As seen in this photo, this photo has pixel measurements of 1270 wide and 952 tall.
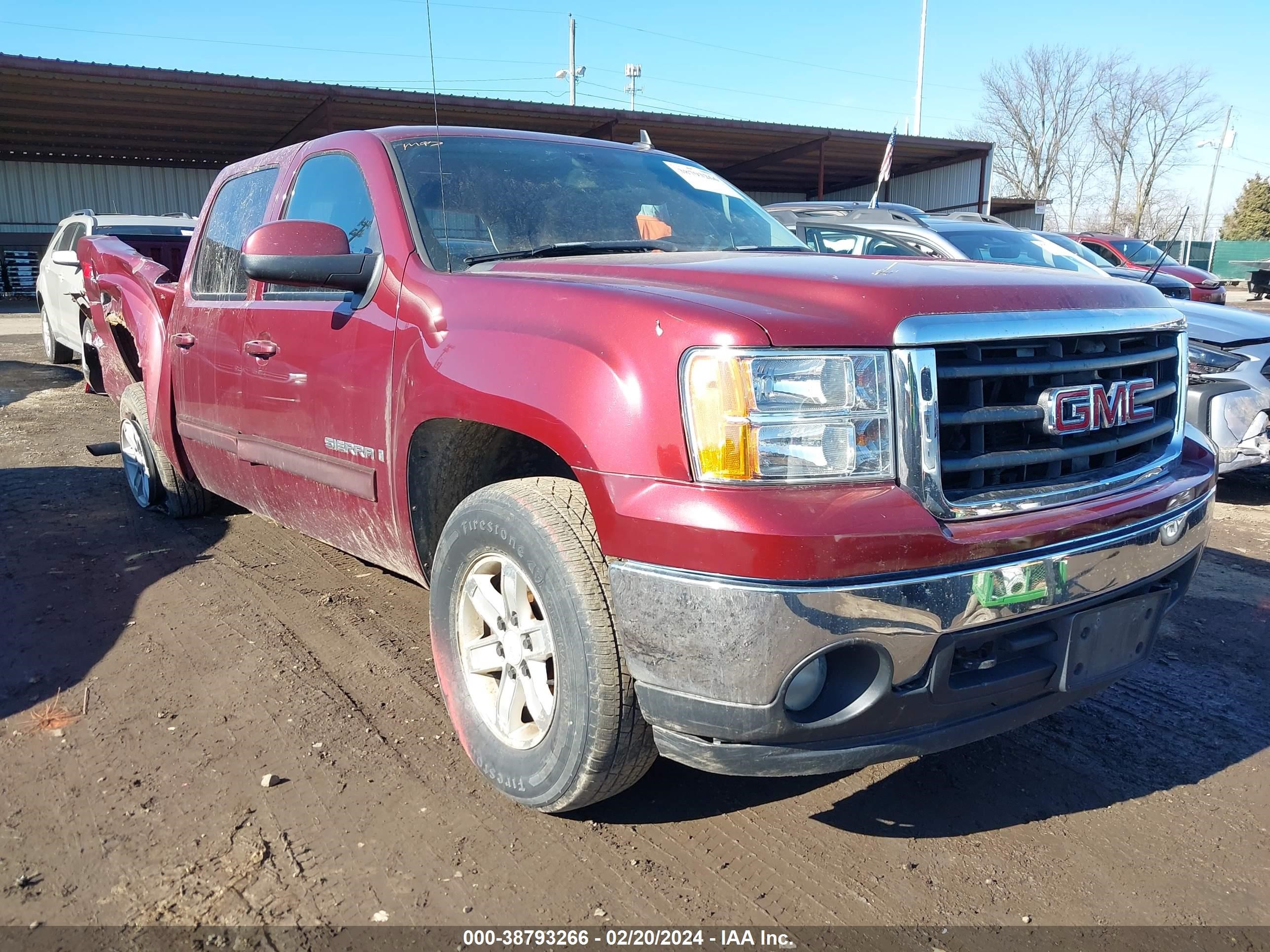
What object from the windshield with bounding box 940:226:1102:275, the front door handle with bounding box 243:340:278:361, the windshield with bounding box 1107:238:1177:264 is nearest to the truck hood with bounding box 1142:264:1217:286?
the windshield with bounding box 1107:238:1177:264

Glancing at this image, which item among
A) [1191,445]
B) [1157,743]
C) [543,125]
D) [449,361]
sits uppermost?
[543,125]

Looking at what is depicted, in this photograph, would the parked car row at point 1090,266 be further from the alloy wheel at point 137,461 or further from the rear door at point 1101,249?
the rear door at point 1101,249

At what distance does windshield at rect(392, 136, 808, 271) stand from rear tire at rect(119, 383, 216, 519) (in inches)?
102

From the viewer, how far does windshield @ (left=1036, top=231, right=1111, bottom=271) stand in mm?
8945

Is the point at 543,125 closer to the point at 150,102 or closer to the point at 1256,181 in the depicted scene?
the point at 150,102

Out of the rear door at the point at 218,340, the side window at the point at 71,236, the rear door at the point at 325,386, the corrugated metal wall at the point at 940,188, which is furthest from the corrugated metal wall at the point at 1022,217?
the rear door at the point at 325,386

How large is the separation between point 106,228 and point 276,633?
23.0 ft

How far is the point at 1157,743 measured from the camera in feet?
9.97

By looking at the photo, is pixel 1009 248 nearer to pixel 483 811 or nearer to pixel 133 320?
pixel 133 320

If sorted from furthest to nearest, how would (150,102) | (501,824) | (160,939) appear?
1. (150,102)
2. (501,824)
3. (160,939)

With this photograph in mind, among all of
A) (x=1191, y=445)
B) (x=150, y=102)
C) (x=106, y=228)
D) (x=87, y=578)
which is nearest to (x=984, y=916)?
(x=1191, y=445)

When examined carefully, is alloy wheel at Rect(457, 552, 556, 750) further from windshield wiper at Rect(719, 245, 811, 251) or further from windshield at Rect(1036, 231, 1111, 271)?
windshield at Rect(1036, 231, 1111, 271)

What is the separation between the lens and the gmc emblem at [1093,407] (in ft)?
7.36

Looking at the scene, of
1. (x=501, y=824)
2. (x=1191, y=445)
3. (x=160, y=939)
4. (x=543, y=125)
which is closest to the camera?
(x=160, y=939)
